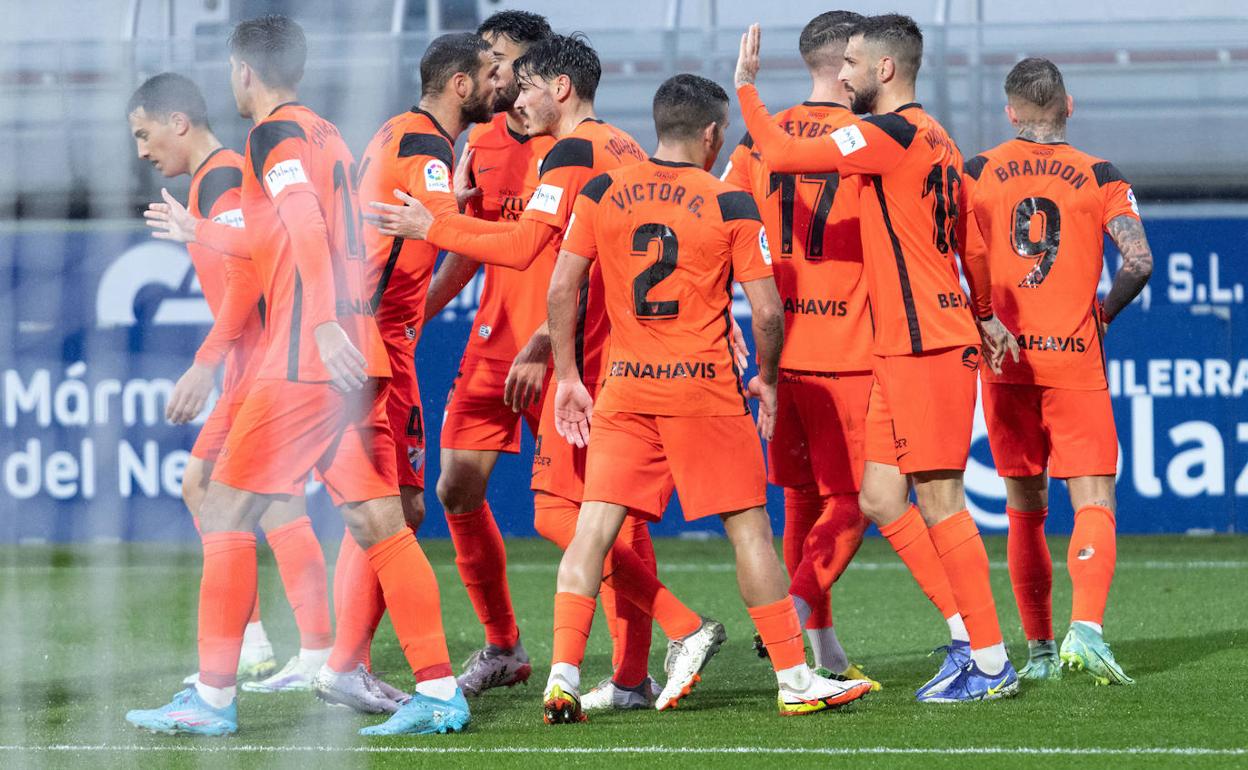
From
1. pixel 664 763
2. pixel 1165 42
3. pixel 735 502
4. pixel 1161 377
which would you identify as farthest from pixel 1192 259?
pixel 664 763

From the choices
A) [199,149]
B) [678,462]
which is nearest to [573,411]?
[678,462]

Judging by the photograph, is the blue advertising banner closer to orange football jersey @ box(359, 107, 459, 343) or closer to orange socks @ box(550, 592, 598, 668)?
orange football jersey @ box(359, 107, 459, 343)

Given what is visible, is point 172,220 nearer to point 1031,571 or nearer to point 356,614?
point 356,614

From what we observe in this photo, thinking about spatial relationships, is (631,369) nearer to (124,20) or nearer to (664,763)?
(664,763)

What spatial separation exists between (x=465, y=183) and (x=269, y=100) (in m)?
1.16

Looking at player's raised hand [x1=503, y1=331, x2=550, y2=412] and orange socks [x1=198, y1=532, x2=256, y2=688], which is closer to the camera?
orange socks [x1=198, y1=532, x2=256, y2=688]

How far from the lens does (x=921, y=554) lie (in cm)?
557

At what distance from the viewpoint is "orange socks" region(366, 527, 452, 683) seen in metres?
4.92

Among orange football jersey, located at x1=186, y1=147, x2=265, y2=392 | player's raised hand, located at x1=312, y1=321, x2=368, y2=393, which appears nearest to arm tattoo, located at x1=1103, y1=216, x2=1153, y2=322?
player's raised hand, located at x1=312, y1=321, x2=368, y2=393

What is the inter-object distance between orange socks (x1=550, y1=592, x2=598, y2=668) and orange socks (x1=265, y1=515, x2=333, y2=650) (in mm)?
1414

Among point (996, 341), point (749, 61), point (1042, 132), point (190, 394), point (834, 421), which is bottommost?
point (834, 421)

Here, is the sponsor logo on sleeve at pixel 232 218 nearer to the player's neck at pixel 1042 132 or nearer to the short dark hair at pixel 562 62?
the short dark hair at pixel 562 62

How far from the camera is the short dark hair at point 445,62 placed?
5.49 meters

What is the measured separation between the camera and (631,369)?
16.6 ft
